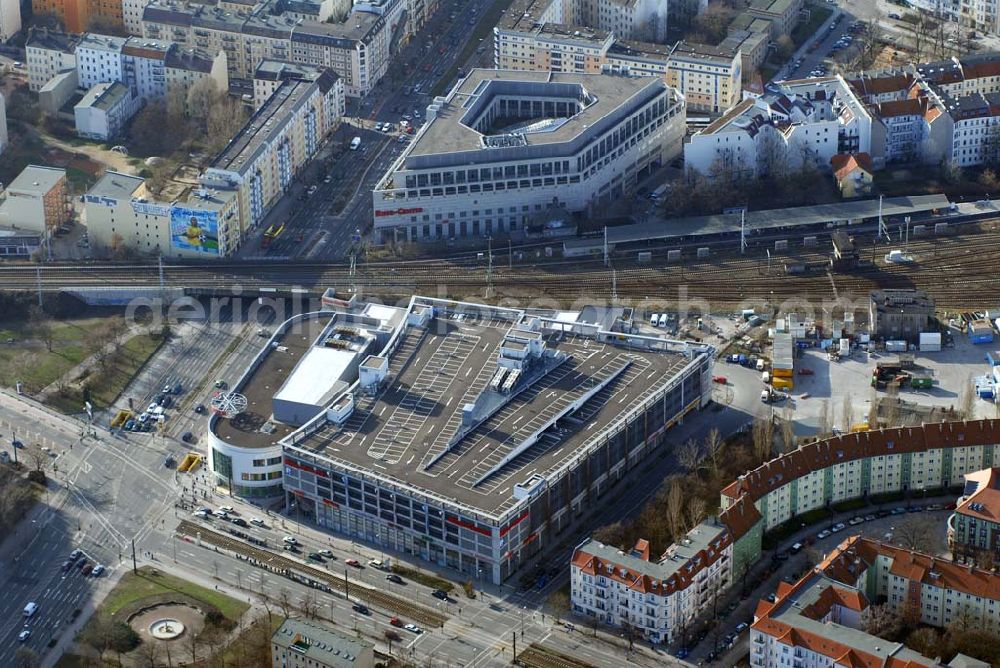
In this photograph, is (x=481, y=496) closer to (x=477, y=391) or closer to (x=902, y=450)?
(x=477, y=391)

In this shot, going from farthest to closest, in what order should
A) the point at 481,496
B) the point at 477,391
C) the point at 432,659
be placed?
the point at 477,391 < the point at 481,496 < the point at 432,659

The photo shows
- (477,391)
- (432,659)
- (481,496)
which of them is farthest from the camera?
(477,391)

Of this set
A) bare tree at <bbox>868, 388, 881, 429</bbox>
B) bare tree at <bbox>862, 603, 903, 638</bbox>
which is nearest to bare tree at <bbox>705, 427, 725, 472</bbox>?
bare tree at <bbox>868, 388, 881, 429</bbox>

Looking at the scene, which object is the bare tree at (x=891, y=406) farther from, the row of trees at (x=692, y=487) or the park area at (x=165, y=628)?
the park area at (x=165, y=628)

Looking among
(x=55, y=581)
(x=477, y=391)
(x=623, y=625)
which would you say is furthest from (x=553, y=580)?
(x=55, y=581)

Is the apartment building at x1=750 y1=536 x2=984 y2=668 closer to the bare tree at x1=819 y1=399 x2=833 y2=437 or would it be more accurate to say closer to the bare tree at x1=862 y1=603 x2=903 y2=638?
the bare tree at x1=862 y1=603 x2=903 y2=638

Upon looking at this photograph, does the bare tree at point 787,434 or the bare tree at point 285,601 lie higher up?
the bare tree at point 787,434

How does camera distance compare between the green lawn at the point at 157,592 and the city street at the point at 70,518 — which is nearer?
the green lawn at the point at 157,592

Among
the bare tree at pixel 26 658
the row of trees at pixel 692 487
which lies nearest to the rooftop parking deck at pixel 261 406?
the bare tree at pixel 26 658
